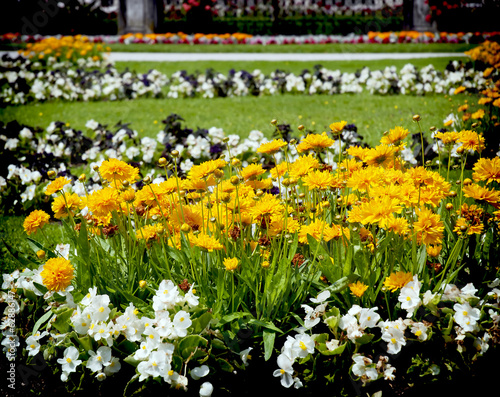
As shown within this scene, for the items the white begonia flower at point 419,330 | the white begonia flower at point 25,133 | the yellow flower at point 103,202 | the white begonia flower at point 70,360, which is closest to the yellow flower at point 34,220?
the yellow flower at point 103,202

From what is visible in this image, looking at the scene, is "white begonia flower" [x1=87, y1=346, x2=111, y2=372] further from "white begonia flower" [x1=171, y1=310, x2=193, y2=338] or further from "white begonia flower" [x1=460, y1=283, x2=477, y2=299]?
"white begonia flower" [x1=460, y1=283, x2=477, y2=299]

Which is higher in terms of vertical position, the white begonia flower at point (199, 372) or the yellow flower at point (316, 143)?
the yellow flower at point (316, 143)

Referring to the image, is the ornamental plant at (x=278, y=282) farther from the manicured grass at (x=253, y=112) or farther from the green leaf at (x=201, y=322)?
the manicured grass at (x=253, y=112)

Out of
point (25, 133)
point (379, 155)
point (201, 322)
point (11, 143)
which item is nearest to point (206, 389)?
point (201, 322)

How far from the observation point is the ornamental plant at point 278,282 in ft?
5.75

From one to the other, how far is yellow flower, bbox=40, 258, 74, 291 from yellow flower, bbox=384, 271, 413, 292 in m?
1.11

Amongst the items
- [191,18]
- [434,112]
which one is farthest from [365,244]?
[191,18]

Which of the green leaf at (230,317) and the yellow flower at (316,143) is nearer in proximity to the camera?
the green leaf at (230,317)

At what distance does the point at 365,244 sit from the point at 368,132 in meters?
3.90

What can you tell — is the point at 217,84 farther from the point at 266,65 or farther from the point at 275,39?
the point at 275,39

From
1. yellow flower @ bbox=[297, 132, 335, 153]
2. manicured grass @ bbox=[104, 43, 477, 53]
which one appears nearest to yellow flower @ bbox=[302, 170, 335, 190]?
yellow flower @ bbox=[297, 132, 335, 153]

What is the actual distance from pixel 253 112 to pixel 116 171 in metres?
5.22

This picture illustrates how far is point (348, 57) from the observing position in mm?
12461

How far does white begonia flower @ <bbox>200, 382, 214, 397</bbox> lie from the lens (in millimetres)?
1670
